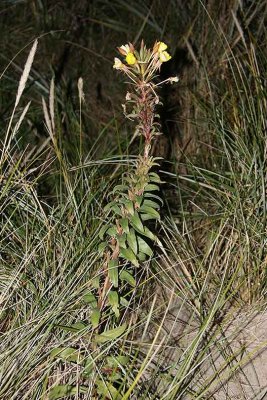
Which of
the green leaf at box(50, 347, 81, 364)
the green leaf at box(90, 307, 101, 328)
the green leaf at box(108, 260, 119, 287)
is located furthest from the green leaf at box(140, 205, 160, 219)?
the green leaf at box(50, 347, 81, 364)

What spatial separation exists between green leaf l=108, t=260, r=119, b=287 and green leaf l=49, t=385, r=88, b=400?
0.24 metres

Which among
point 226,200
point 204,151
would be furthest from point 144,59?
point 204,151

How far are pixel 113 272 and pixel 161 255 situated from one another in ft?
1.27

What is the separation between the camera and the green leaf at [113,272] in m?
1.50

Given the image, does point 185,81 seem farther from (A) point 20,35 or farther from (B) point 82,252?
(B) point 82,252

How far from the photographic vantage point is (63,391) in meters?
1.51

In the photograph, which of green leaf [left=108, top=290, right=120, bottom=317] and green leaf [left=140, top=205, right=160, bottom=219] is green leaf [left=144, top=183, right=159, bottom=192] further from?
green leaf [left=108, top=290, right=120, bottom=317]

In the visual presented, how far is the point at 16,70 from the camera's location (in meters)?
3.31

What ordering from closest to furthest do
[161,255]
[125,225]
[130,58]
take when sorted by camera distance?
[130,58], [125,225], [161,255]

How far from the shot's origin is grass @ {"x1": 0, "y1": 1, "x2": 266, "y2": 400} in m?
1.55

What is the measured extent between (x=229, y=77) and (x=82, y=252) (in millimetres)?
1215

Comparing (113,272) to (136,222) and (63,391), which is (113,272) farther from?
(63,391)

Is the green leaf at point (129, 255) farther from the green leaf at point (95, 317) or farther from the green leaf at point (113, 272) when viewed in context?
the green leaf at point (95, 317)

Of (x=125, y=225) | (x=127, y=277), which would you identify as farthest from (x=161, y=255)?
(x=125, y=225)
